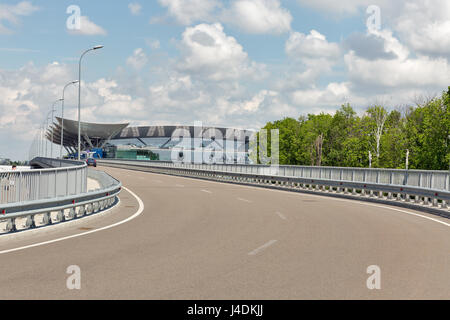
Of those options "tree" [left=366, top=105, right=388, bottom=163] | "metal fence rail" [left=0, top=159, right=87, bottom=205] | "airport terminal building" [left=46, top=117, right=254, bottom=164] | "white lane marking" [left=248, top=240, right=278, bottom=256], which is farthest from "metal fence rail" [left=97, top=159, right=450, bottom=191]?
"airport terminal building" [left=46, top=117, right=254, bottom=164]

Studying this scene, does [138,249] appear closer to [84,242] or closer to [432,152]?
[84,242]

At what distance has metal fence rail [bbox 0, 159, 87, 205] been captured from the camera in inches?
503

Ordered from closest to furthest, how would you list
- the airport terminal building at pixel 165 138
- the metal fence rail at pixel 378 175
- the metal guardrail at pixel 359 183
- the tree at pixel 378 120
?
the metal guardrail at pixel 359 183
the metal fence rail at pixel 378 175
the tree at pixel 378 120
the airport terminal building at pixel 165 138

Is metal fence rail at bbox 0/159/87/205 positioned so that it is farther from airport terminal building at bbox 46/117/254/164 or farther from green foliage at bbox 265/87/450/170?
airport terminal building at bbox 46/117/254/164

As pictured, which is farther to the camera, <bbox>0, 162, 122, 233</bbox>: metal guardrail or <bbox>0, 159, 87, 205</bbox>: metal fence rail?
<bbox>0, 159, 87, 205</bbox>: metal fence rail

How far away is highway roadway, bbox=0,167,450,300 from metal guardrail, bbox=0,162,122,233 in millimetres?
403

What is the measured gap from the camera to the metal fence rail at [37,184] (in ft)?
41.9

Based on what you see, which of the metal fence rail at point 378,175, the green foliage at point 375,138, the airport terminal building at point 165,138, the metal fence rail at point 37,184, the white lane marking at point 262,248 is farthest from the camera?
the airport terminal building at point 165,138

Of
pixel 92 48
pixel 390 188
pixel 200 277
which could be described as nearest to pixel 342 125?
pixel 92 48

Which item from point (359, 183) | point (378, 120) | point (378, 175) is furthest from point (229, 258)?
point (378, 120)

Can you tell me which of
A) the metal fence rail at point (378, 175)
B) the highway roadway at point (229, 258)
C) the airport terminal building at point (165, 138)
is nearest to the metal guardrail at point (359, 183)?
the metal fence rail at point (378, 175)

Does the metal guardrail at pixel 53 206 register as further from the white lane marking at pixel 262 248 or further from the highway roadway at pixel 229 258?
the white lane marking at pixel 262 248

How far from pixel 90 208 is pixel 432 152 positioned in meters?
56.6
